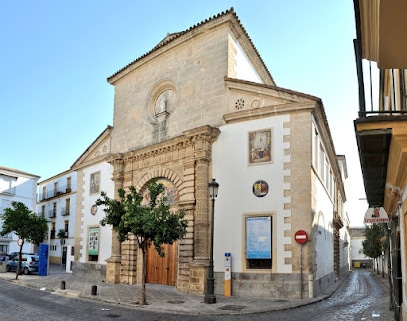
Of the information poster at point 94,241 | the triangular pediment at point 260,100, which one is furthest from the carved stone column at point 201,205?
the information poster at point 94,241

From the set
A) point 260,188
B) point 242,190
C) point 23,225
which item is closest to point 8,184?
point 23,225

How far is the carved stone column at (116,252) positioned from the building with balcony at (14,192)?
26.4 m

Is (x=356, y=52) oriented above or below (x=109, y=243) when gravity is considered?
above

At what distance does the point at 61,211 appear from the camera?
40562 millimetres

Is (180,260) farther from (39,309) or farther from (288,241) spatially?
(39,309)

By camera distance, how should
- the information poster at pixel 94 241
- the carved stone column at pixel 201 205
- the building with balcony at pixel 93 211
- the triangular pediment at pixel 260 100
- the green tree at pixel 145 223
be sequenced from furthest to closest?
the information poster at pixel 94 241
the building with balcony at pixel 93 211
the carved stone column at pixel 201 205
the triangular pediment at pixel 260 100
the green tree at pixel 145 223

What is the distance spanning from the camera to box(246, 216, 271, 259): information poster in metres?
14.7

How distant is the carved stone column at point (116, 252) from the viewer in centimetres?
1909

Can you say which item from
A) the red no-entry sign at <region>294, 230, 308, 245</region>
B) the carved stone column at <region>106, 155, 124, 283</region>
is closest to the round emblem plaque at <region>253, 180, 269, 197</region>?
the red no-entry sign at <region>294, 230, 308, 245</region>

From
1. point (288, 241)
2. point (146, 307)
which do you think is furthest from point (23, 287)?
point (288, 241)

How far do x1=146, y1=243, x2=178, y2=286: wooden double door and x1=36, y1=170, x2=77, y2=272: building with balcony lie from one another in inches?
775

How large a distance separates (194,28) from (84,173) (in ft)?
35.6

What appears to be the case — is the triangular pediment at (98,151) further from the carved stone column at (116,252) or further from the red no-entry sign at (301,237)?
the red no-entry sign at (301,237)

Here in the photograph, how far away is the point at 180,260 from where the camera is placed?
16422 millimetres
